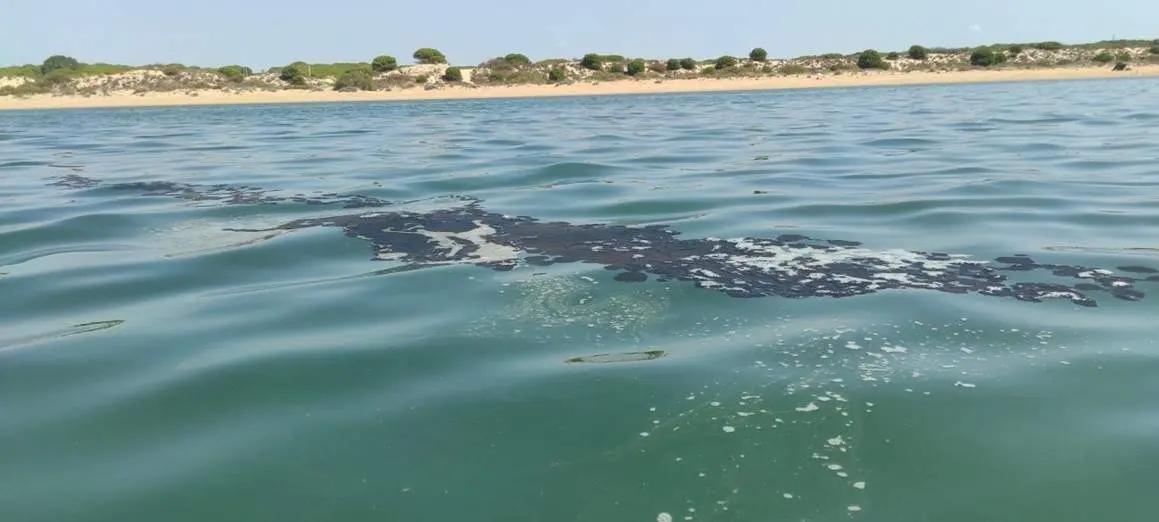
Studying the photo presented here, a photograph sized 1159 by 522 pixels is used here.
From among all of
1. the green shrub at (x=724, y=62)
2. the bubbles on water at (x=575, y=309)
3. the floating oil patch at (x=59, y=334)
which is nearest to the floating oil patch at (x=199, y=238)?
the floating oil patch at (x=59, y=334)

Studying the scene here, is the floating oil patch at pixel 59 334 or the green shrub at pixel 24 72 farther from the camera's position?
the green shrub at pixel 24 72

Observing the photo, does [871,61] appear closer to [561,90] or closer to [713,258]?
[561,90]

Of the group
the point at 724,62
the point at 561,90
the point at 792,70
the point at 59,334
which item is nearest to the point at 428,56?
the point at 561,90

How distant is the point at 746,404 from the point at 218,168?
30.9 ft

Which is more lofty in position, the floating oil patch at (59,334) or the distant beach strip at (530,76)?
the distant beach strip at (530,76)

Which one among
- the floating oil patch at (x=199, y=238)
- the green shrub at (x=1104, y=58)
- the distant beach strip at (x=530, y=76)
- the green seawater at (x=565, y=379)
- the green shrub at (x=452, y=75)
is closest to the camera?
the green seawater at (x=565, y=379)

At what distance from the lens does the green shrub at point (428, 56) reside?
152ft

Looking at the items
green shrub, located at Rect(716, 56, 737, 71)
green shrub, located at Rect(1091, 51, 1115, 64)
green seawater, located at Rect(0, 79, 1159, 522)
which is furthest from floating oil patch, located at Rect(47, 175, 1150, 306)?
green shrub, located at Rect(1091, 51, 1115, 64)

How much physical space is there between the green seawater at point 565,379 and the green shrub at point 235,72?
35.6 metres

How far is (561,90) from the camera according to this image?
35.8 meters

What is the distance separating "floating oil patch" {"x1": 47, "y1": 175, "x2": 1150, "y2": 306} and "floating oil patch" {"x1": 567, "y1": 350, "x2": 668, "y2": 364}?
1041 millimetres

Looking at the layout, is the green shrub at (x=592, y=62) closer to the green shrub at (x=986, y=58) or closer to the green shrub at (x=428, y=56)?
the green shrub at (x=428, y=56)

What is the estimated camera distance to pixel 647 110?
74.3ft

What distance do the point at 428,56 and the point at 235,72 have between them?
9.85m
